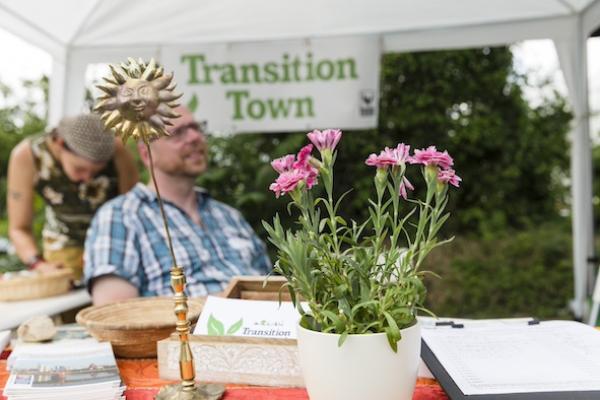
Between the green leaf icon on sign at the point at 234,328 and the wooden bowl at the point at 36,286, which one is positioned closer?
the green leaf icon on sign at the point at 234,328

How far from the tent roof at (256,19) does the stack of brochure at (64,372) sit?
6.90 feet

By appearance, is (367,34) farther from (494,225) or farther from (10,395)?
(494,225)

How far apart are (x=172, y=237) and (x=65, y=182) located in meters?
0.90

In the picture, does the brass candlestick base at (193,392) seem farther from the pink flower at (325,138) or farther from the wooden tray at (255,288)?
the pink flower at (325,138)

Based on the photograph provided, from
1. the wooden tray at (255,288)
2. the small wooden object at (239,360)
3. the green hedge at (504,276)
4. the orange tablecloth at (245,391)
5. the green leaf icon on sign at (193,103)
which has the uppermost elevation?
the green leaf icon on sign at (193,103)

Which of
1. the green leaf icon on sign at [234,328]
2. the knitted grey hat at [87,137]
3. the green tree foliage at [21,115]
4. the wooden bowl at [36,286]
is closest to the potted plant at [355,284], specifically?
the green leaf icon on sign at [234,328]

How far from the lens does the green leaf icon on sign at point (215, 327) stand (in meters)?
1.28

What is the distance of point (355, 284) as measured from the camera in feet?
3.15

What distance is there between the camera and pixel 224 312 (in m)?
1.35

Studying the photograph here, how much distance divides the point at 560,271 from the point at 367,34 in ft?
12.3

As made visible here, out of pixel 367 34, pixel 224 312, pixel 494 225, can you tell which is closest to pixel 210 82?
pixel 367 34

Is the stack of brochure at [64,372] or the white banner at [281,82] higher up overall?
the white banner at [281,82]

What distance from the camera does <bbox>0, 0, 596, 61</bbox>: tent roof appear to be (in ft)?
10.4

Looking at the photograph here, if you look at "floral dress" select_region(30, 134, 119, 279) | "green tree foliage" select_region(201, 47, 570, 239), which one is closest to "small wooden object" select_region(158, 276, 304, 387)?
"floral dress" select_region(30, 134, 119, 279)
